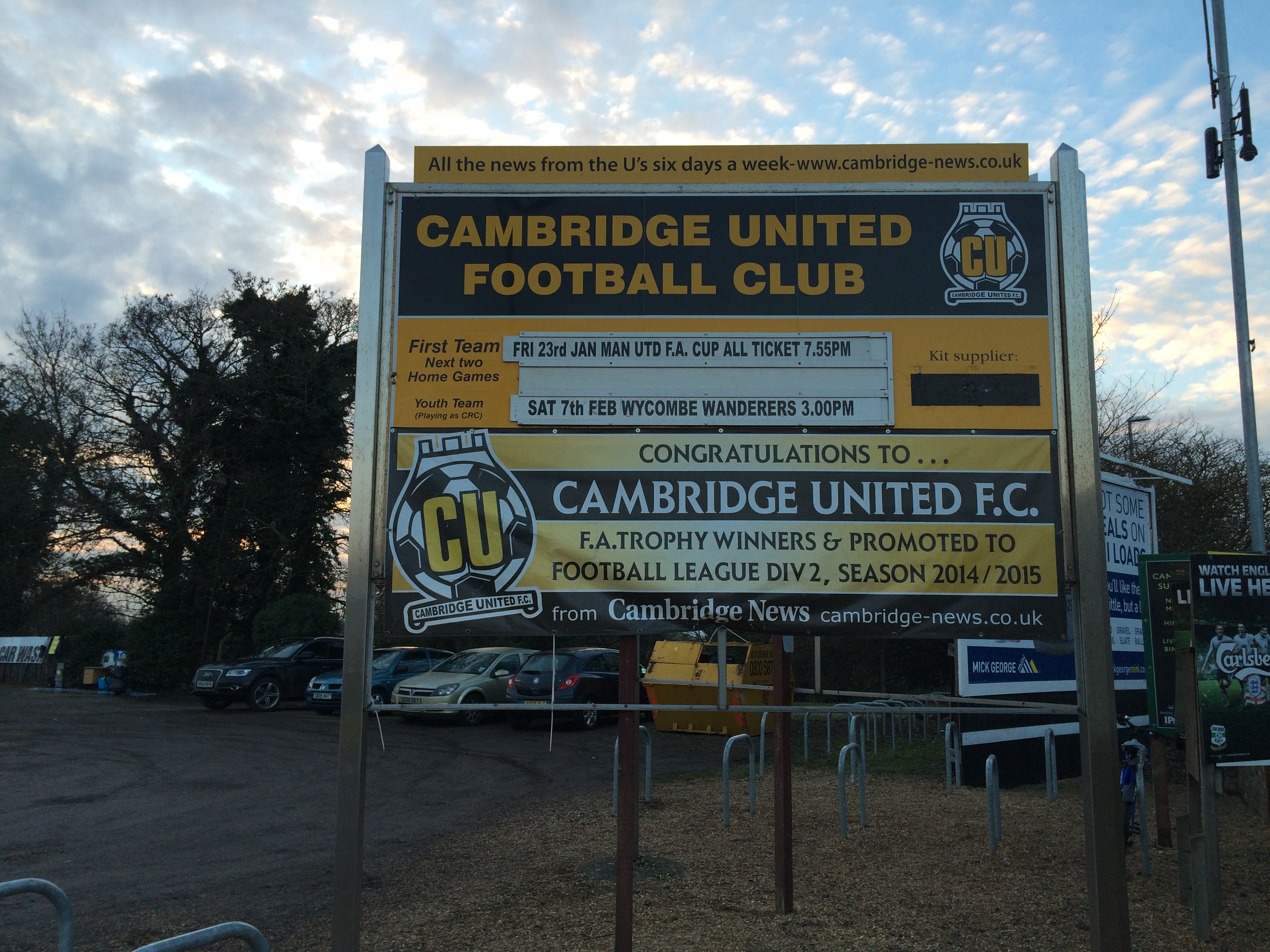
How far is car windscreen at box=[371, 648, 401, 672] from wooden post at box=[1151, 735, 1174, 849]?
15.7 m

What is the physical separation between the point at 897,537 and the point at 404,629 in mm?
2352

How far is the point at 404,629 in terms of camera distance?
175 inches

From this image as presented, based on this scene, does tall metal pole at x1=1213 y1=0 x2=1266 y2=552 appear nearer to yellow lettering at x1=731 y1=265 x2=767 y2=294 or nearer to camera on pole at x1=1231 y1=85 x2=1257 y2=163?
camera on pole at x1=1231 y1=85 x2=1257 y2=163

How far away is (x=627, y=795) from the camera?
15.7 feet

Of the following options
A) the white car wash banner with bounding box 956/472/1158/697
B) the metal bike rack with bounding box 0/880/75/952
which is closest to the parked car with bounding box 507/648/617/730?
the white car wash banner with bounding box 956/472/1158/697

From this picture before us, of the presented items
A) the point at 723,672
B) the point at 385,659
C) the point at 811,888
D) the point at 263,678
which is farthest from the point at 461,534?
the point at 263,678

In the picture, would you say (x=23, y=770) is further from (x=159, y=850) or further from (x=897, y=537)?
(x=897, y=537)

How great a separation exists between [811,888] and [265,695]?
16.8m

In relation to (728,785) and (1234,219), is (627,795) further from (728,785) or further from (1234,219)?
(1234,219)

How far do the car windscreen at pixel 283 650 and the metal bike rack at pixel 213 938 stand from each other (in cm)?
1914

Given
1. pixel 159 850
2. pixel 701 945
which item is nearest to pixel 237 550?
pixel 159 850

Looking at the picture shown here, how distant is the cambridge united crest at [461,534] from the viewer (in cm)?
448

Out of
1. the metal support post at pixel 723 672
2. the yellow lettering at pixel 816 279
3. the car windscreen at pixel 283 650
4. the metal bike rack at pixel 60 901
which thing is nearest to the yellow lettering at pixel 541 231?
the yellow lettering at pixel 816 279

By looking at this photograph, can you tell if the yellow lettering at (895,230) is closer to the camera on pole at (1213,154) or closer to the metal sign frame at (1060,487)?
the metal sign frame at (1060,487)
